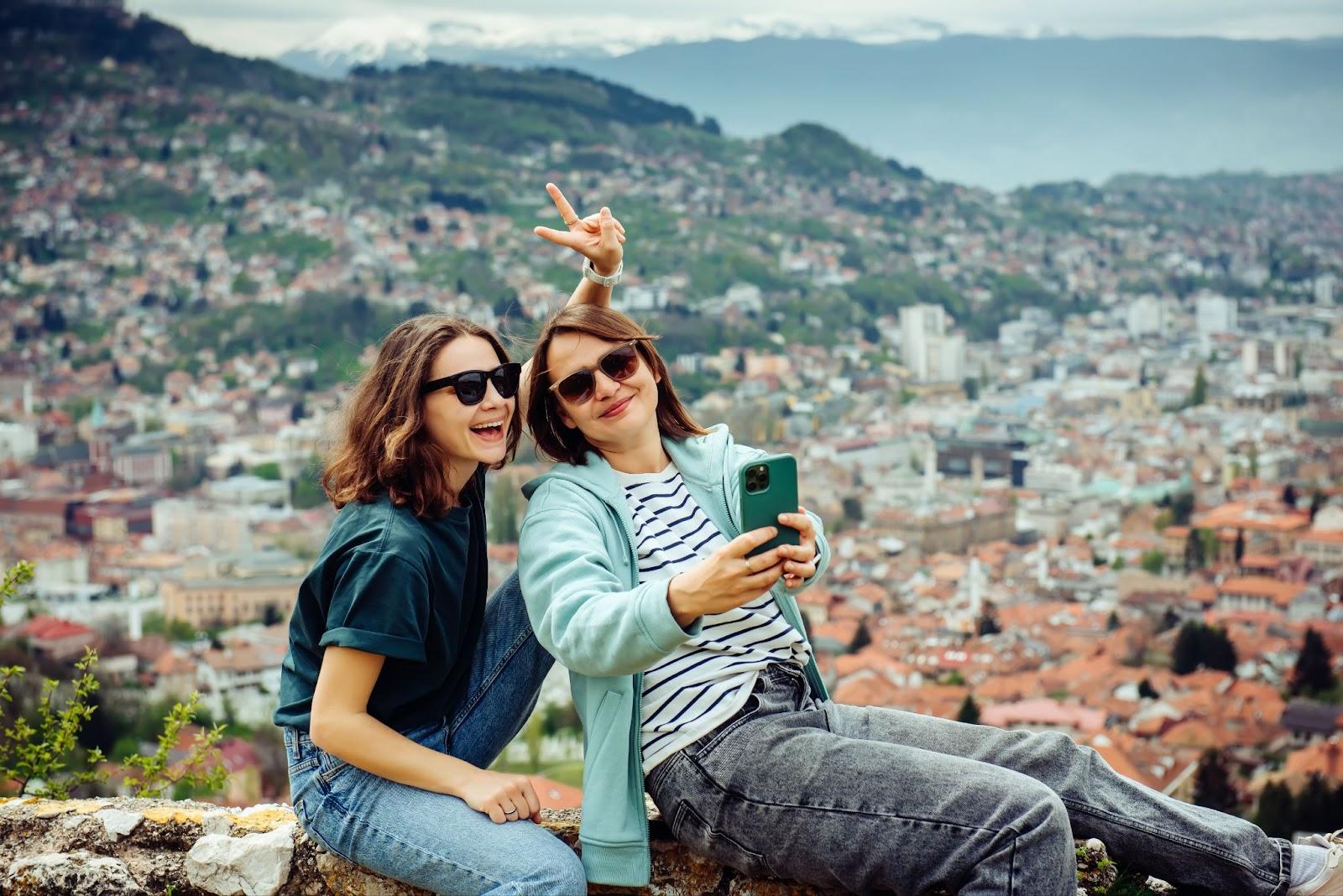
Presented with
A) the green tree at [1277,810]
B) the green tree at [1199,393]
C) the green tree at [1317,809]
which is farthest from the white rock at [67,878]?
the green tree at [1199,393]

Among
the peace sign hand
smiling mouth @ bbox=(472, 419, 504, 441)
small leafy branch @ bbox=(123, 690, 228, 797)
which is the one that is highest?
the peace sign hand

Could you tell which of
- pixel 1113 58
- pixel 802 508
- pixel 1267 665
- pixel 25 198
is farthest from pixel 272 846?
pixel 1113 58

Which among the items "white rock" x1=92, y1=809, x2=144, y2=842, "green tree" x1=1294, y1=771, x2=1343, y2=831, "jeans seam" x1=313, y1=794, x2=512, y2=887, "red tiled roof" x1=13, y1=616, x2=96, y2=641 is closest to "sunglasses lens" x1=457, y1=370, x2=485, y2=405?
"jeans seam" x1=313, y1=794, x2=512, y2=887

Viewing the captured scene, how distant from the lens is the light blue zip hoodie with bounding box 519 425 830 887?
51.3 inches

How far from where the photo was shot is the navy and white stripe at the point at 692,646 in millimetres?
1446

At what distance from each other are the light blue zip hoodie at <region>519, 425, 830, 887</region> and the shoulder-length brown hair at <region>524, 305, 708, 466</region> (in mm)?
45

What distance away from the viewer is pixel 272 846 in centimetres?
158

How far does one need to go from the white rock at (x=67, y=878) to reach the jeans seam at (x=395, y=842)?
308 mm

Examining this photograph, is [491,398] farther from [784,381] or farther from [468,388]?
[784,381]

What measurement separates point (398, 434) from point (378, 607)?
197mm

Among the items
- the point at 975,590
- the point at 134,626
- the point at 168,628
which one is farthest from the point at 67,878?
the point at 975,590

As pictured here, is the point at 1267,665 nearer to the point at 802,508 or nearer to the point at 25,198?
the point at 802,508

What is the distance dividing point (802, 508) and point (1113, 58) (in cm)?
9134

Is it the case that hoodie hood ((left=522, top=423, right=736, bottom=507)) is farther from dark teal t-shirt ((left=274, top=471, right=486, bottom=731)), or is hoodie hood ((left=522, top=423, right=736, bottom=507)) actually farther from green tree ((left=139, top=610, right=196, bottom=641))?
green tree ((left=139, top=610, right=196, bottom=641))
